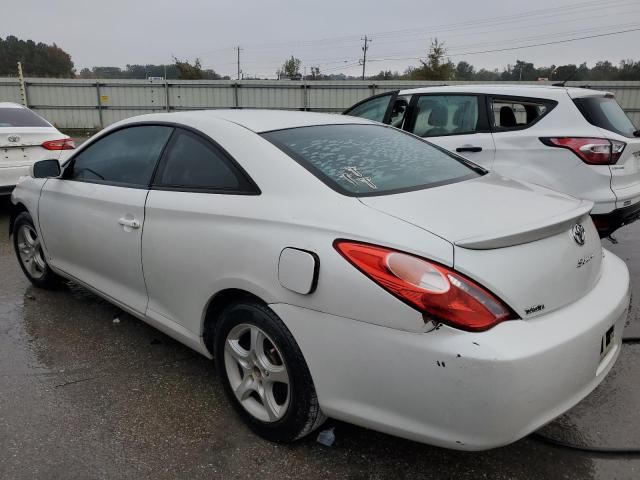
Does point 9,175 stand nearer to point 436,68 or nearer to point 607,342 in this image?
point 607,342

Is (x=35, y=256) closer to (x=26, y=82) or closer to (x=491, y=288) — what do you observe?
(x=491, y=288)

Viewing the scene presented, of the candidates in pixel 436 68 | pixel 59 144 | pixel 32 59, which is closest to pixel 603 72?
pixel 436 68

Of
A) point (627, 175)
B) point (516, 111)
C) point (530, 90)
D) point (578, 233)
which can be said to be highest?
point (530, 90)

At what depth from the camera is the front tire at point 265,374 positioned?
2.17m

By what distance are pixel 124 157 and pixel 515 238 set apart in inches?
96.2

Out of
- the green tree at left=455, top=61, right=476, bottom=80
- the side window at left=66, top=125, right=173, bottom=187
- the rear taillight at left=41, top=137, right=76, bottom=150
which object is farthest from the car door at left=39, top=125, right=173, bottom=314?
the green tree at left=455, top=61, right=476, bottom=80

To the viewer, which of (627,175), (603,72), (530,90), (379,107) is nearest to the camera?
(627,175)

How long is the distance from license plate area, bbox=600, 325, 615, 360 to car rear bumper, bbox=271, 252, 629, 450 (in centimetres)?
4

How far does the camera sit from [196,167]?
2766 millimetres

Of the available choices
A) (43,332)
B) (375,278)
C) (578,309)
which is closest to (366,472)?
(375,278)

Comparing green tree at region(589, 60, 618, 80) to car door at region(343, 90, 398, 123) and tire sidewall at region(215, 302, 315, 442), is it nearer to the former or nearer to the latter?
car door at region(343, 90, 398, 123)

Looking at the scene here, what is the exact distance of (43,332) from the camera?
3654mm

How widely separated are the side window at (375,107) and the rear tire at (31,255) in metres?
3.89

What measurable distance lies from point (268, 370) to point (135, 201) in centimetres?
131
